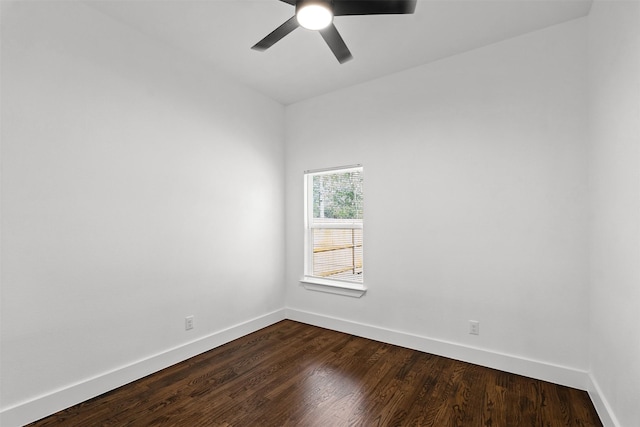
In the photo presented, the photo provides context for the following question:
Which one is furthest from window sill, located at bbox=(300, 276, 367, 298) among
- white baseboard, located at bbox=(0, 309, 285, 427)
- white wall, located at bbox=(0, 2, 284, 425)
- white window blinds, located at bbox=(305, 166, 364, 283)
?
white baseboard, located at bbox=(0, 309, 285, 427)

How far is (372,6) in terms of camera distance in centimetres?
178

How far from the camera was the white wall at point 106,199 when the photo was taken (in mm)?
1910

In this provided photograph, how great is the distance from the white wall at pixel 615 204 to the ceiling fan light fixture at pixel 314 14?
155cm

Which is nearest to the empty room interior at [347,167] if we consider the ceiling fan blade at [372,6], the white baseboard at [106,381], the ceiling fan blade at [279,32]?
the white baseboard at [106,381]

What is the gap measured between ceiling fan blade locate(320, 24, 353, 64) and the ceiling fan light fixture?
73mm

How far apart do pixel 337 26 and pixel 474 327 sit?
9.28ft

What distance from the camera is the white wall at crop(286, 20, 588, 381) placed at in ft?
7.74

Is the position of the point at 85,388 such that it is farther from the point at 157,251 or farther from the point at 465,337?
the point at 465,337

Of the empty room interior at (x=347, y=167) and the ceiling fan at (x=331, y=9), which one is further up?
the ceiling fan at (x=331, y=9)

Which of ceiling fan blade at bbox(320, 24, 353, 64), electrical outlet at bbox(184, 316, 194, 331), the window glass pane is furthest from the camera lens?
the window glass pane

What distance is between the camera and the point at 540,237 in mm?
2457

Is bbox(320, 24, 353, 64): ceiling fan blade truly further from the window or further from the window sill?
the window sill

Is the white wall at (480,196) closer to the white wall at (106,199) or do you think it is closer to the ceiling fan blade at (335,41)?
the ceiling fan blade at (335,41)

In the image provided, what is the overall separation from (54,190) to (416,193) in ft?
9.56
